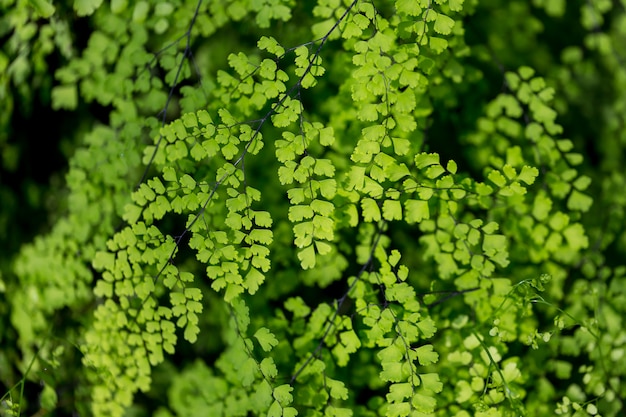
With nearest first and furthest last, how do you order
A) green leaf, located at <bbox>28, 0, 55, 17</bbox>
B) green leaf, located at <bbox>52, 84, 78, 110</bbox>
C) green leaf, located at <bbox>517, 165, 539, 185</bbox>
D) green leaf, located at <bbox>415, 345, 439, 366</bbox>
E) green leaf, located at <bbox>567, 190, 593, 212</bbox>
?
green leaf, located at <bbox>415, 345, 439, 366</bbox> < green leaf, located at <bbox>517, 165, 539, 185</bbox> < green leaf, located at <bbox>28, 0, 55, 17</bbox> < green leaf, located at <bbox>567, 190, 593, 212</bbox> < green leaf, located at <bbox>52, 84, 78, 110</bbox>

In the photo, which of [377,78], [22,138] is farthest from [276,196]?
[22,138]

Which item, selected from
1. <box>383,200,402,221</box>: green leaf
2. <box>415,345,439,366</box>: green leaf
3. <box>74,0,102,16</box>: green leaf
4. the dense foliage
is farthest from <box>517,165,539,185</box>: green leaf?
<box>74,0,102,16</box>: green leaf

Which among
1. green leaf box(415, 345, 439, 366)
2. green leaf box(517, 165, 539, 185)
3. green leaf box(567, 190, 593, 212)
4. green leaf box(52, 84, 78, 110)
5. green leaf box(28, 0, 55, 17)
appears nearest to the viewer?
green leaf box(415, 345, 439, 366)

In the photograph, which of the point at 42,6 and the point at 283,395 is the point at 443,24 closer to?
the point at 283,395

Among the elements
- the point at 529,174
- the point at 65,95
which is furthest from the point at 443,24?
the point at 65,95

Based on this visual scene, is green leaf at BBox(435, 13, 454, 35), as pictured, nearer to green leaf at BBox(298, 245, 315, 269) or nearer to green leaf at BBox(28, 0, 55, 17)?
green leaf at BBox(298, 245, 315, 269)

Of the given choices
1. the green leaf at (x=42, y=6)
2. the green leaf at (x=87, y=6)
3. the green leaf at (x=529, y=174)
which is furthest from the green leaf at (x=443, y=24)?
the green leaf at (x=42, y=6)

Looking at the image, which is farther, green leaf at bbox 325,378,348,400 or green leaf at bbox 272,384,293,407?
green leaf at bbox 325,378,348,400

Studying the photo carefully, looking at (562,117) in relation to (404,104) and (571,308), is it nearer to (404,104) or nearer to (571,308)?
(571,308)
